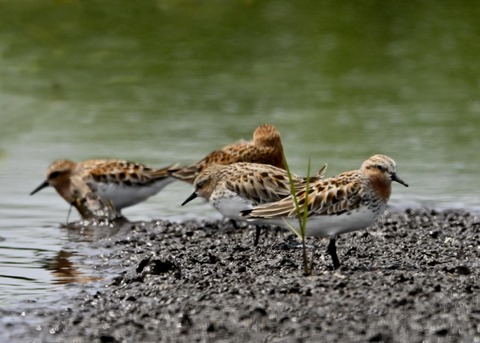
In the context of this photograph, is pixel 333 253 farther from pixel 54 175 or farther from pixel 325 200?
pixel 54 175

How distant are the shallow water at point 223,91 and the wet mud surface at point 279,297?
81.9 inches

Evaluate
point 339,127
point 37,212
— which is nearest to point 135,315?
point 37,212

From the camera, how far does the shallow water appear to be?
14.8 meters

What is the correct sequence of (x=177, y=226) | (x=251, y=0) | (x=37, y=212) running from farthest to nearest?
(x=251, y=0) → (x=37, y=212) → (x=177, y=226)

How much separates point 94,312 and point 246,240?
346cm

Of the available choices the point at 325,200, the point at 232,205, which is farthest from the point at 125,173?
the point at 325,200

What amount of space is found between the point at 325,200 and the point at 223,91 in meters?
8.79

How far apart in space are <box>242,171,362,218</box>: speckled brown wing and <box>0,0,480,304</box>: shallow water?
2.50 m

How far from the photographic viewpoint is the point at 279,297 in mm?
8586

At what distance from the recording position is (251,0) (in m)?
21.6

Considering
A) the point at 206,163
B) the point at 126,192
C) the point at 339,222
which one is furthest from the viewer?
the point at 126,192

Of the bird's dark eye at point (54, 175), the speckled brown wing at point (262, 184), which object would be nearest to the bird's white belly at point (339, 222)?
the speckled brown wing at point (262, 184)

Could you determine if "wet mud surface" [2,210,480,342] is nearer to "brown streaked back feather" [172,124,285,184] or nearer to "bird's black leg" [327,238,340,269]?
"bird's black leg" [327,238,340,269]

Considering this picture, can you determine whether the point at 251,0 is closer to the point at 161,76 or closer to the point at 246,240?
the point at 161,76
